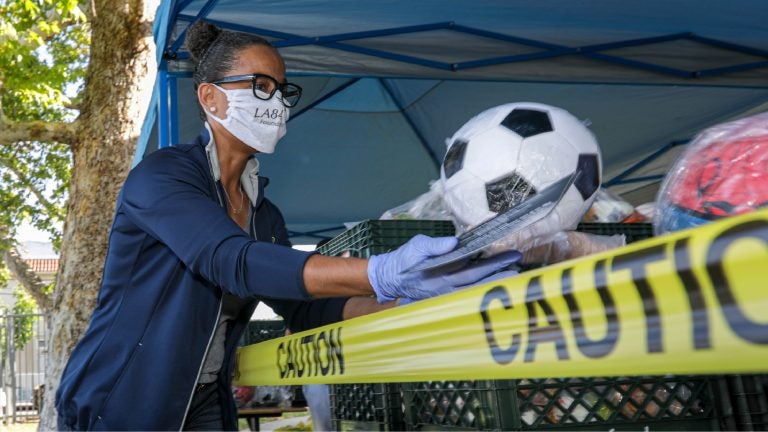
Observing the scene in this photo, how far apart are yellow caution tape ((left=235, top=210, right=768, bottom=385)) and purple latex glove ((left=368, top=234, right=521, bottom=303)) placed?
0.17m

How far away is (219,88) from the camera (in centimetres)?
253

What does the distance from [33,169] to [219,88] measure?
45.5ft

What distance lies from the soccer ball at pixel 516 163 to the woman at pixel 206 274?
17.7 inches

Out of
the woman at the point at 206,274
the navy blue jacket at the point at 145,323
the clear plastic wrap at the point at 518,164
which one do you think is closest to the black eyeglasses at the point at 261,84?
the woman at the point at 206,274

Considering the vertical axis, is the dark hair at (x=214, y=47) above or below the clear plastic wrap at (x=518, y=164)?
above

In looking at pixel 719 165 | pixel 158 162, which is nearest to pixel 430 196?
pixel 158 162

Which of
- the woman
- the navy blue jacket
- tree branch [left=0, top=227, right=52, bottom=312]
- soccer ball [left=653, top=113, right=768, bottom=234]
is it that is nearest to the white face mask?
the woman

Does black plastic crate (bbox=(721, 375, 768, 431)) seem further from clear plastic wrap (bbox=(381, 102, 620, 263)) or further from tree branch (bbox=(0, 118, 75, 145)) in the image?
tree branch (bbox=(0, 118, 75, 145))

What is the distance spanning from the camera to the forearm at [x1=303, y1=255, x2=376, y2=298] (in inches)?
69.6

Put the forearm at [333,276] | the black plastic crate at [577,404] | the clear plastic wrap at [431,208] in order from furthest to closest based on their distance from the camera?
the clear plastic wrap at [431,208] → the black plastic crate at [577,404] → the forearm at [333,276]

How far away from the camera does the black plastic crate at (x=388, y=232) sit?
2484 millimetres

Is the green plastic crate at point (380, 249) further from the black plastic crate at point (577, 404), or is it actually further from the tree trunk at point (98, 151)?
the tree trunk at point (98, 151)

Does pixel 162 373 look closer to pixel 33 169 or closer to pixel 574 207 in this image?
pixel 574 207

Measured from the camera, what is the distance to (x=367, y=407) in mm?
2760
